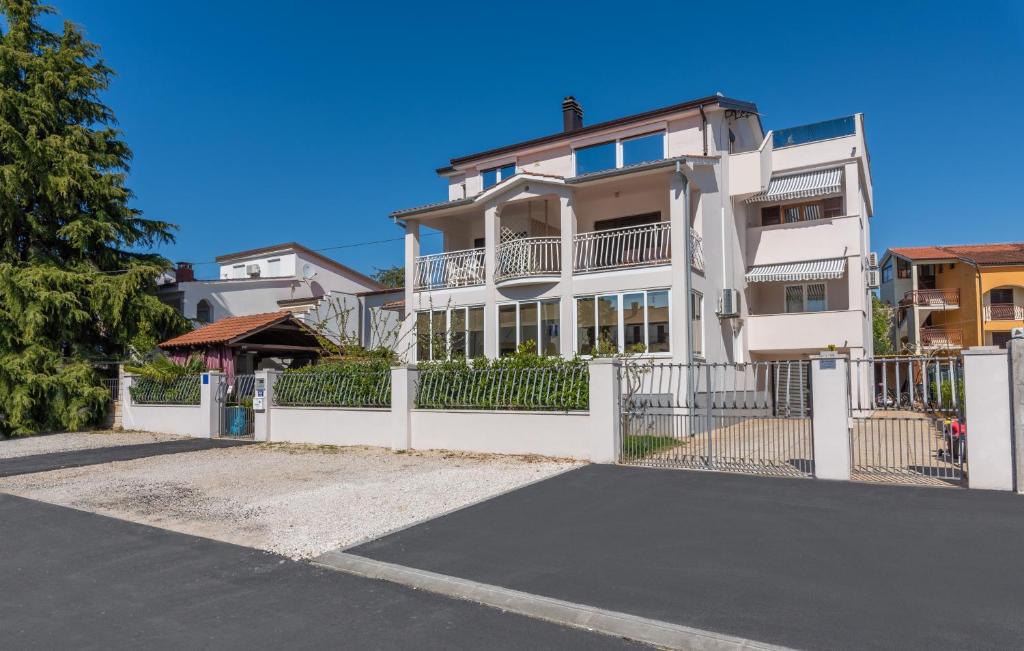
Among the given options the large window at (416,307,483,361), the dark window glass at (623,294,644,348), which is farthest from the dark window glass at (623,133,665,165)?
the large window at (416,307,483,361)

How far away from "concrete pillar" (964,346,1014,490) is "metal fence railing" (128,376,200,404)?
61.5ft

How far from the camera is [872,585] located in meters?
5.23

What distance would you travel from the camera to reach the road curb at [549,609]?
14.1 feet

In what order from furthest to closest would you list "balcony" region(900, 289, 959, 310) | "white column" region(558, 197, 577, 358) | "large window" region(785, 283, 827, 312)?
"balcony" region(900, 289, 959, 310)
"large window" region(785, 283, 827, 312)
"white column" region(558, 197, 577, 358)

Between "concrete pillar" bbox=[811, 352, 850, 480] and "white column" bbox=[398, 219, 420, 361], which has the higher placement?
"white column" bbox=[398, 219, 420, 361]

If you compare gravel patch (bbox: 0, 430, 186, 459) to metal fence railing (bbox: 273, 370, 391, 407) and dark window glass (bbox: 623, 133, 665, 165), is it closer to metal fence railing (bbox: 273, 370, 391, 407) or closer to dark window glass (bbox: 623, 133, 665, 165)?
metal fence railing (bbox: 273, 370, 391, 407)

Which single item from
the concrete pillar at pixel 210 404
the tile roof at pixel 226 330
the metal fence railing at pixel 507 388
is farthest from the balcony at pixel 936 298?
the concrete pillar at pixel 210 404

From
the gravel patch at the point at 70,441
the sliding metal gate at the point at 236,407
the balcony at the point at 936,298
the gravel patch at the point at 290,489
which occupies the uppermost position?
the balcony at the point at 936,298

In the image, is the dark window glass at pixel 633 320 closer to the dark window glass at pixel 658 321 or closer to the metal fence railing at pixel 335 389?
the dark window glass at pixel 658 321

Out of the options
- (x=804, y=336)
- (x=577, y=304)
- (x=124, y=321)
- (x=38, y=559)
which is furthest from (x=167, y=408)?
(x=804, y=336)

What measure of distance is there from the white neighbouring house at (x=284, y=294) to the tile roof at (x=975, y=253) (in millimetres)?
35803

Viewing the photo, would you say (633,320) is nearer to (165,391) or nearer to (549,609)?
(549,609)

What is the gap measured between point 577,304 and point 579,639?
14927 millimetres

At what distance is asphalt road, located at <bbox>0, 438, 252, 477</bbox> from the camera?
13.6 meters
